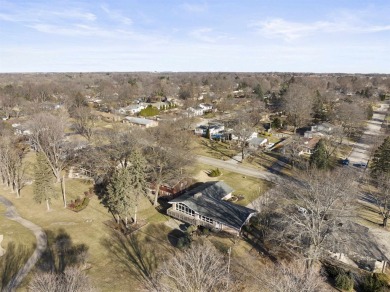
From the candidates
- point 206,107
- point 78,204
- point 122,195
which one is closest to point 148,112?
point 206,107

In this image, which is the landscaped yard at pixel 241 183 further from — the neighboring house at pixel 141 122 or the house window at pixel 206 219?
the neighboring house at pixel 141 122

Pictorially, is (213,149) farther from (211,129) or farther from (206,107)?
(206,107)

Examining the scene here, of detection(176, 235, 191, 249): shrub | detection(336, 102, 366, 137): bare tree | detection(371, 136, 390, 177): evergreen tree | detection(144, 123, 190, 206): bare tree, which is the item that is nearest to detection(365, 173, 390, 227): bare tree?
detection(371, 136, 390, 177): evergreen tree

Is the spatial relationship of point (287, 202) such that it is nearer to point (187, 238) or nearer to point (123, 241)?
point (187, 238)

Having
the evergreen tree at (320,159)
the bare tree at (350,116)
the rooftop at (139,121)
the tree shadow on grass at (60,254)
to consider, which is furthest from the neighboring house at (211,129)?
the tree shadow on grass at (60,254)

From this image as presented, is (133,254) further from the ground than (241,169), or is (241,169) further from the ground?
(241,169)

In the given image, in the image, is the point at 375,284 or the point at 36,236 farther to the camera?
the point at 36,236

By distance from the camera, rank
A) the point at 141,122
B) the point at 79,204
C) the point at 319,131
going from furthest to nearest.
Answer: the point at 141,122 < the point at 319,131 < the point at 79,204
